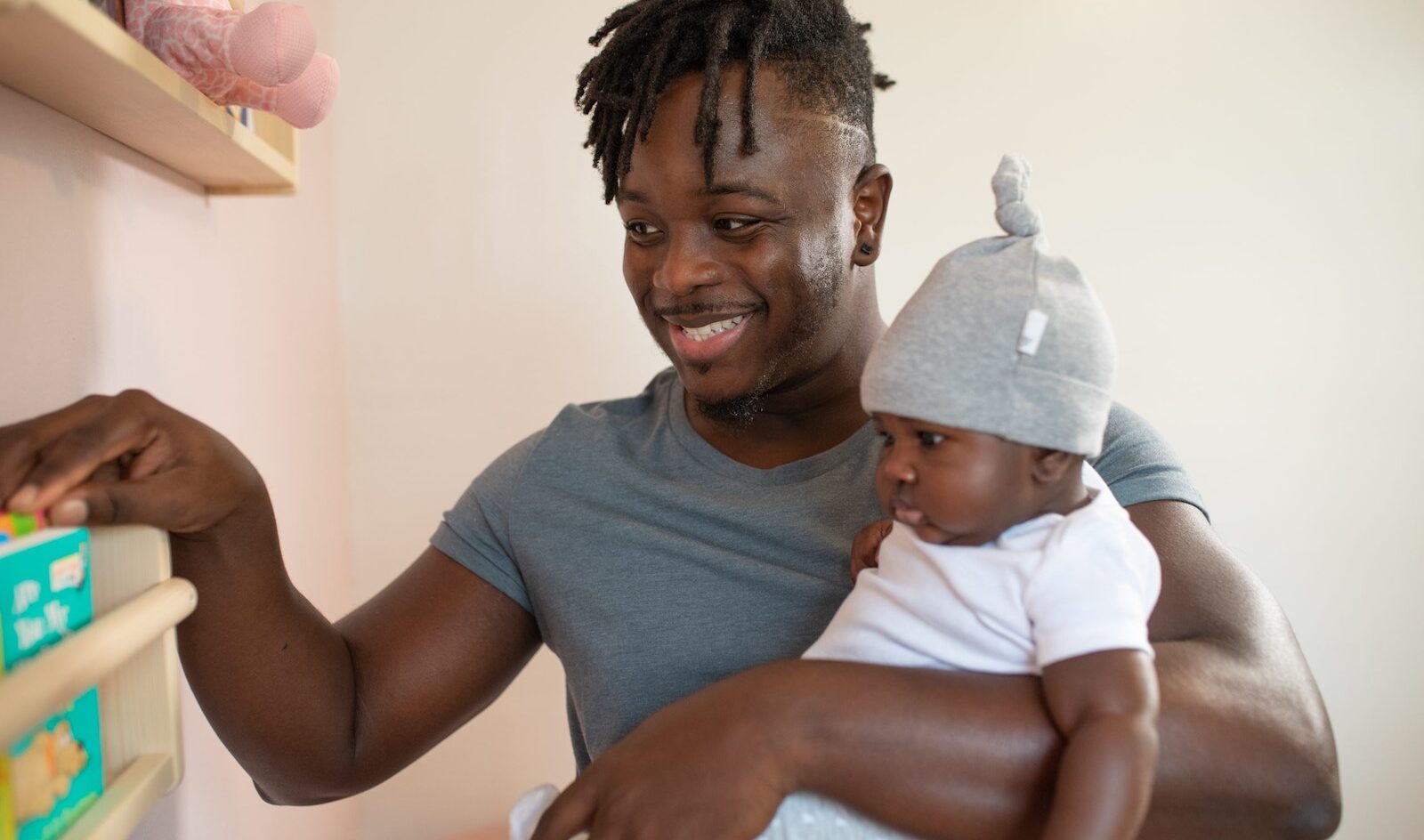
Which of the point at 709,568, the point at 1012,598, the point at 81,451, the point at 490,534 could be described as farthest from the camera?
the point at 490,534

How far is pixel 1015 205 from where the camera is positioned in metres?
0.94

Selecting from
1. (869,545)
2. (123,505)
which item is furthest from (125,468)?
(869,545)

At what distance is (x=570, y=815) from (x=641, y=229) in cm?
63

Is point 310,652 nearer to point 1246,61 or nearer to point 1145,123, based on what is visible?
point 1145,123

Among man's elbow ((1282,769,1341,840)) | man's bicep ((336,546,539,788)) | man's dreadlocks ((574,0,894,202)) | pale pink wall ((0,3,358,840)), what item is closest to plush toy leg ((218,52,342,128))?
pale pink wall ((0,3,358,840))

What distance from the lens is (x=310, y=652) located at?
3.47ft

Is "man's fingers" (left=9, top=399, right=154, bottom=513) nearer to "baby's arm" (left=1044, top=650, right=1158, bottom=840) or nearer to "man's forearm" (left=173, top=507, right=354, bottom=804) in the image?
"man's forearm" (left=173, top=507, right=354, bottom=804)

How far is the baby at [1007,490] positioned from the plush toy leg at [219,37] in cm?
57

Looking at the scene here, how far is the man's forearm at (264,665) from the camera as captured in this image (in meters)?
0.94

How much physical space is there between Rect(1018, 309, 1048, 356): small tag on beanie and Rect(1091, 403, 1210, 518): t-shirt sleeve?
263 mm

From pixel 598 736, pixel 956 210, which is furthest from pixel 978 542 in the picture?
pixel 956 210

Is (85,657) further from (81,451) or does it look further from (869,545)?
(869,545)

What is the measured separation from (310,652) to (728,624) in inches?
16.3

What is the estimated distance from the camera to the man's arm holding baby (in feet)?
2.73
